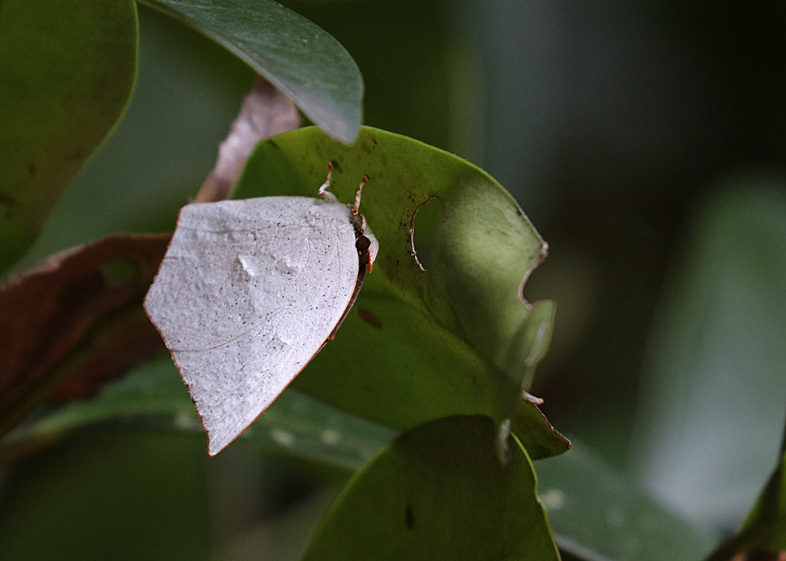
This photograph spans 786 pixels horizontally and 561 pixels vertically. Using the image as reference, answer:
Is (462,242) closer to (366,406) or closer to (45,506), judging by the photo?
(366,406)

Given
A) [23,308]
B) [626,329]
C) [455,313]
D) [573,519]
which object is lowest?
[626,329]

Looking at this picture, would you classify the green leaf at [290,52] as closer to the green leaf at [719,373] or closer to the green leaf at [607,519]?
the green leaf at [607,519]

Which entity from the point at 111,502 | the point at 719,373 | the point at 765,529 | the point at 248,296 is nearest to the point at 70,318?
the point at 248,296

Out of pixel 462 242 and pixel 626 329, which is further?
pixel 626 329

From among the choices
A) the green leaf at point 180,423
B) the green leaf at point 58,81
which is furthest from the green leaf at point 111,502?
the green leaf at point 58,81

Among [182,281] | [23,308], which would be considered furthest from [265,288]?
[23,308]

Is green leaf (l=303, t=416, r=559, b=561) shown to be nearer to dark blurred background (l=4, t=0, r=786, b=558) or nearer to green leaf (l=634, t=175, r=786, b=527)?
dark blurred background (l=4, t=0, r=786, b=558)
